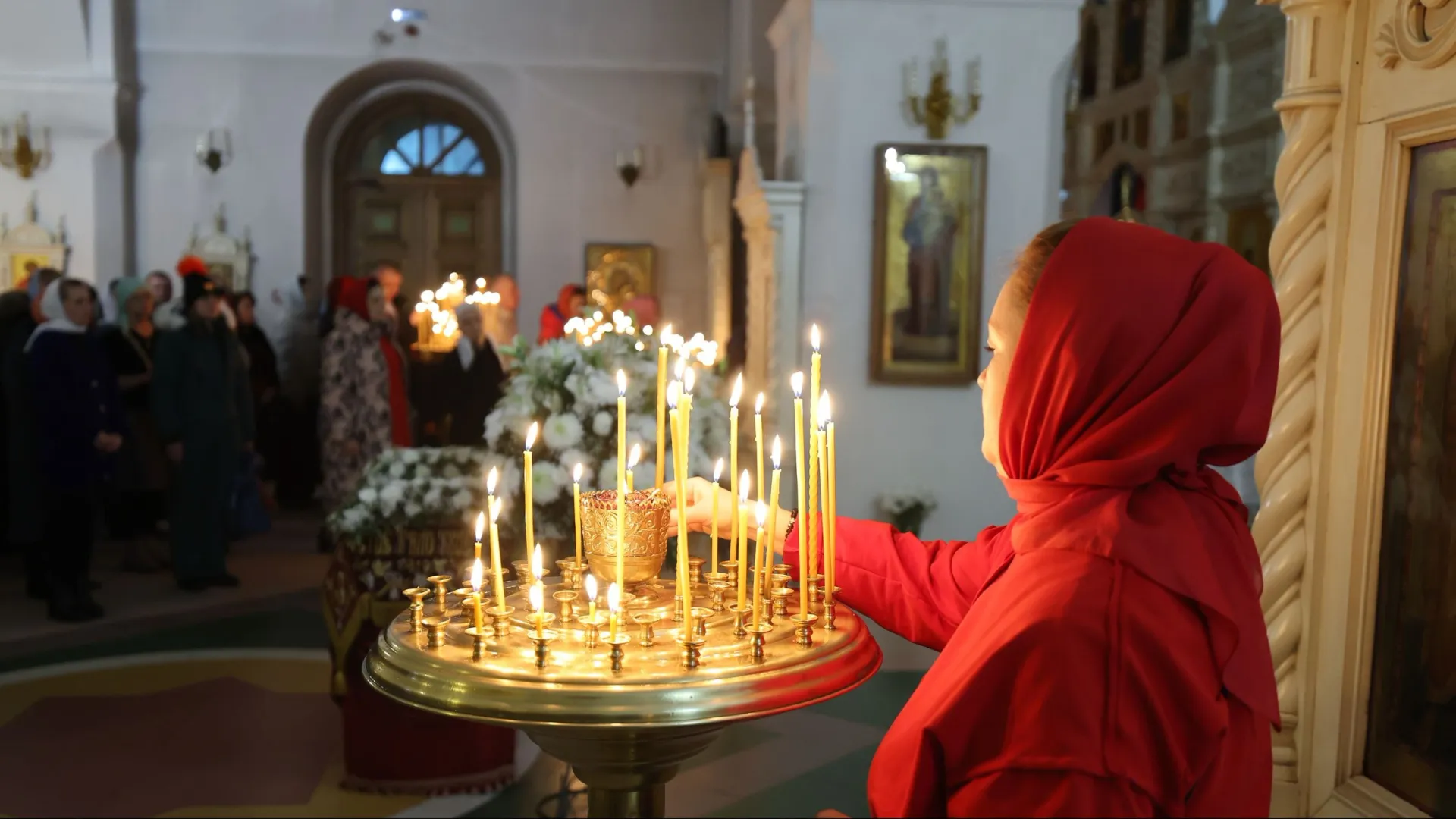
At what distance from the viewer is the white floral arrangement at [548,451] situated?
3.10m

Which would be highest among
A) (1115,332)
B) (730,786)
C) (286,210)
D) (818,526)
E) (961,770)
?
(286,210)

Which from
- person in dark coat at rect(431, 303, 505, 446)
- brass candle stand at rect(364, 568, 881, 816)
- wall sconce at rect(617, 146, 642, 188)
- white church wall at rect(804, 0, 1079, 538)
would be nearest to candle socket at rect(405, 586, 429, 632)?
brass candle stand at rect(364, 568, 881, 816)

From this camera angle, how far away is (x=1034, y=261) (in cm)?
140

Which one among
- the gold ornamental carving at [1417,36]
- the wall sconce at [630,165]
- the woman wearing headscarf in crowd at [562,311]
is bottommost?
the woman wearing headscarf in crowd at [562,311]

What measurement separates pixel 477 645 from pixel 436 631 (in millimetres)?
90

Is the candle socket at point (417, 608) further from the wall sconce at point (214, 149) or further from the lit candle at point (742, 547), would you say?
the wall sconce at point (214, 149)

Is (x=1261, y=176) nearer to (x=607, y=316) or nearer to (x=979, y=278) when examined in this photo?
(x=979, y=278)

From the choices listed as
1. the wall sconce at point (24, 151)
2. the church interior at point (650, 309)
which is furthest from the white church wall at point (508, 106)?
the wall sconce at point (24, 151)

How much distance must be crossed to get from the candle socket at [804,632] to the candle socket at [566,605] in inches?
12.5

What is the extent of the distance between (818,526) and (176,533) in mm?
4720

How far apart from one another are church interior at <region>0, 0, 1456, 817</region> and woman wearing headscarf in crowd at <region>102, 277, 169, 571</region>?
54 millimetres

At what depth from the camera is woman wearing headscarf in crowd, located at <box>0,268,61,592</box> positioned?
2.91m

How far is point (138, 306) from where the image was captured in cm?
552

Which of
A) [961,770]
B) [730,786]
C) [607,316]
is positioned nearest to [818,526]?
[961,770]
